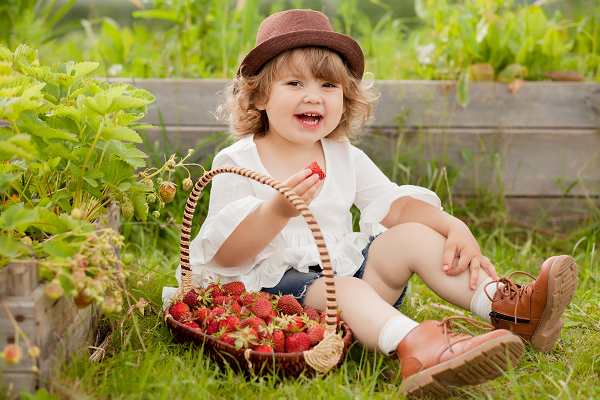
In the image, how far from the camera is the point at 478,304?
1482 millimetres

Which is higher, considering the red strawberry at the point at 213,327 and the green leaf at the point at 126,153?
the green leaf at the point at 126,153

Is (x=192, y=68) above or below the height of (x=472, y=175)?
above

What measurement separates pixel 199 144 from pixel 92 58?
1.02 meters

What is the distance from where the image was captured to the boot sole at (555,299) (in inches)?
52.8

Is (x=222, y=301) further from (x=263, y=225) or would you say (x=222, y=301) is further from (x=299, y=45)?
(x=299, y=45)

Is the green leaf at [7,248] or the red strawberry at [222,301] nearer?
the green leaf at [7,248]

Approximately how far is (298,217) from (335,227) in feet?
0.46

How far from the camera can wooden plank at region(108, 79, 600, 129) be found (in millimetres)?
2480

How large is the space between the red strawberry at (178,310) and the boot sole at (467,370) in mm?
580

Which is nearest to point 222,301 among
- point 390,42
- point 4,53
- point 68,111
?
point 68,111

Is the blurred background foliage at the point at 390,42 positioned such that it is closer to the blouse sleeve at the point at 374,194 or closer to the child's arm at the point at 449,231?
the blouse sleeve at the point at 374,194

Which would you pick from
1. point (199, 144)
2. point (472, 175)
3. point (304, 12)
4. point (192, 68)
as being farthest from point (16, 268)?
point (472, 175)

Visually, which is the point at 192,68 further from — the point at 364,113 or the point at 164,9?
the point at 364,113

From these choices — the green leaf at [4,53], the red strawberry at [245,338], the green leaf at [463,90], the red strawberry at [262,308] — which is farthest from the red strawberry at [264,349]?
the green leaf at [463,90]
